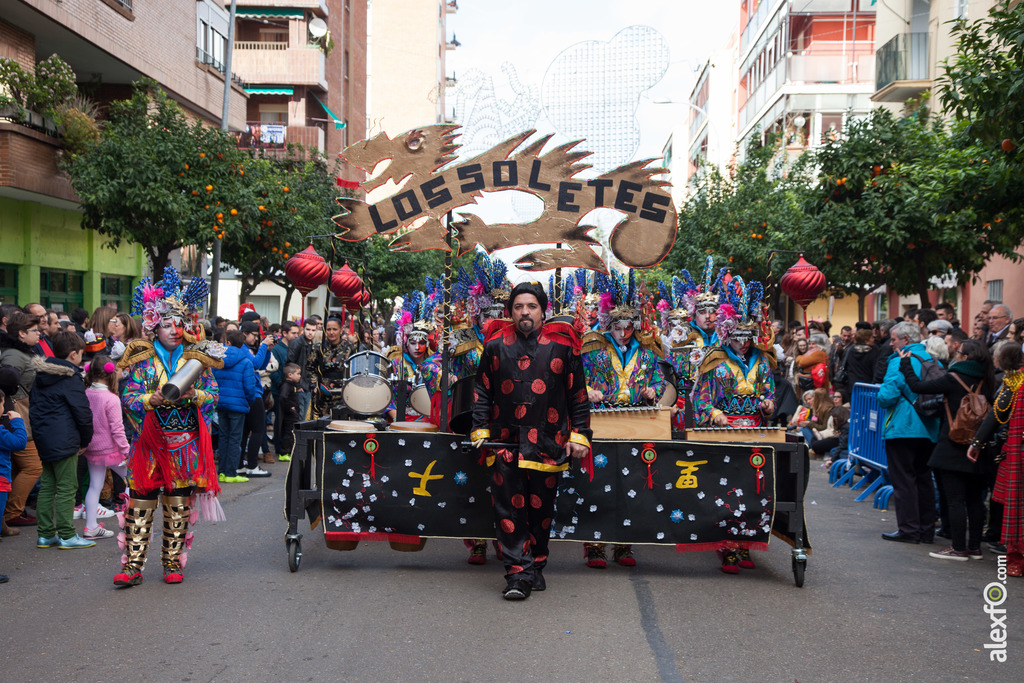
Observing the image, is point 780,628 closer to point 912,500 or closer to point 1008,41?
point 912,500

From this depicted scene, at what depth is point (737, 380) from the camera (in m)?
7.48

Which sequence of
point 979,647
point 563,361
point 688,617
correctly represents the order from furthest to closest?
point 563,361, point 688,617, point 979,647

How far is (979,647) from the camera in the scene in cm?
564

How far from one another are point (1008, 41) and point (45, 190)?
15651 millimetres

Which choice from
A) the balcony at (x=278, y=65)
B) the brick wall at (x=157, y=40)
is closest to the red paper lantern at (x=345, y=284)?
the brick wall at (x=157, y=40)

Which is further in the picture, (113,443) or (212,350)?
(113,443)

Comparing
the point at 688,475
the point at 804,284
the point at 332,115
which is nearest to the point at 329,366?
the point at 688,475

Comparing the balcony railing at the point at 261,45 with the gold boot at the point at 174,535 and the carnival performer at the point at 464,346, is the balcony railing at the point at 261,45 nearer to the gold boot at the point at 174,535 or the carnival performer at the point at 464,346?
the carnival performer at the point at 464,346

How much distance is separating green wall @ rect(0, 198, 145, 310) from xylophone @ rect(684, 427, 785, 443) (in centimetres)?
1487

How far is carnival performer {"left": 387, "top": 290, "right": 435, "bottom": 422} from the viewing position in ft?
30.5

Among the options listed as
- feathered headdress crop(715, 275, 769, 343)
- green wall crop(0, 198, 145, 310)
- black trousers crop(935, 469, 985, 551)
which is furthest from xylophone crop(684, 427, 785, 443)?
green wall crop(0, 198, 145, 310)

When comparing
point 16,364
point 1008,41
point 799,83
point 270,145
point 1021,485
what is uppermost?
point 799,83

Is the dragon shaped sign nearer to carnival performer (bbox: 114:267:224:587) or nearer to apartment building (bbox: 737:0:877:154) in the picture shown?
carnival performer (bbox: 114:267:224:587)

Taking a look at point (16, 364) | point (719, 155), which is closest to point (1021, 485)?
point (16, 364)
